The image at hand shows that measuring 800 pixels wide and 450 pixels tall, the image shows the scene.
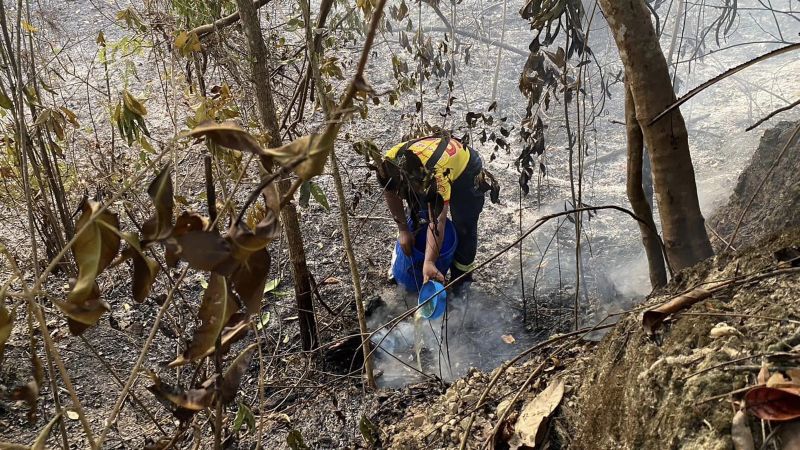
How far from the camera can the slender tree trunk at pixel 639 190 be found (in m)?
1.89

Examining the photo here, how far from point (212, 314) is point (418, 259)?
11.3 ft

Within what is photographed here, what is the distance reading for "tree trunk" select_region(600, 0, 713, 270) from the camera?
1.64 meters

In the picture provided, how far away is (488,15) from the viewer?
27.8ft

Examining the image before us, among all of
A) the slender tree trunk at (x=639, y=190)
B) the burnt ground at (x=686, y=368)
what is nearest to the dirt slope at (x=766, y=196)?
the slender tree trunk at (x=639, y=190)

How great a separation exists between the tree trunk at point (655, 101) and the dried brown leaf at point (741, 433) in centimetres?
86

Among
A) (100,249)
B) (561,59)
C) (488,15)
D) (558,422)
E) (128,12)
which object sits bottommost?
(558,422)

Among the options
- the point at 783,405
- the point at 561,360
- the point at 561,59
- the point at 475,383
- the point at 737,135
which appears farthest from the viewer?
the point at 737,135

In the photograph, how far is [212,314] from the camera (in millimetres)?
695

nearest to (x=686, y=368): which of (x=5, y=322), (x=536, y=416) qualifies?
(x=536, y=416)

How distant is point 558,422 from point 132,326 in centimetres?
298

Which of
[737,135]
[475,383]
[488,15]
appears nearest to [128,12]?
[475,383]

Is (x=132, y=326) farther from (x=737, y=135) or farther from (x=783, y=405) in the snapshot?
(x=737, y=135)

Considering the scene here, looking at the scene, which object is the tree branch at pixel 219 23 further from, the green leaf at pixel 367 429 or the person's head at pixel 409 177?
the green leaf at pixel 367 429

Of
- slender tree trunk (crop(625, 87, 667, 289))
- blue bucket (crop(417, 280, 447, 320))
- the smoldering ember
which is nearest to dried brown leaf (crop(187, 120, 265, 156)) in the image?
the smoldering ember
